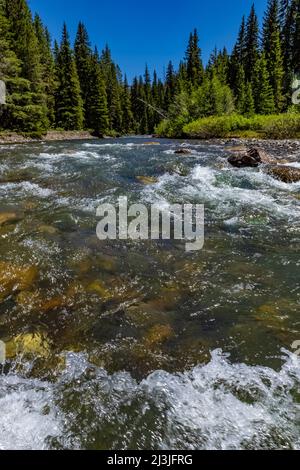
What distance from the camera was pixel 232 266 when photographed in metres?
5.05

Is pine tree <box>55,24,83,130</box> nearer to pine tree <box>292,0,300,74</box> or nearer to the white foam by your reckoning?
pine tree <box>292,0,300,74</box>

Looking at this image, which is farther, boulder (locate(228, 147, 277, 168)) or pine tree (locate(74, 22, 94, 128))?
pine tree (locate(74, 22, 94, 128))

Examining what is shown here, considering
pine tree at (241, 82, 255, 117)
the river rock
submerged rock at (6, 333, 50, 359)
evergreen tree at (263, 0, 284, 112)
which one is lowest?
submerged rock at (6, 333, 50, 359)

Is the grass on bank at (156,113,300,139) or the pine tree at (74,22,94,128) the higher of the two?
the pine tree at (74,22,94,128)

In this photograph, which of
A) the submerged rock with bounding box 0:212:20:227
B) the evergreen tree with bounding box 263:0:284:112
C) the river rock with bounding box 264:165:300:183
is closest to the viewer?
the submerged rock with bounding box 0:212:20:227

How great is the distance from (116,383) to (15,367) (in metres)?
1.06

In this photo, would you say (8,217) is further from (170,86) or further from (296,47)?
(170,86)

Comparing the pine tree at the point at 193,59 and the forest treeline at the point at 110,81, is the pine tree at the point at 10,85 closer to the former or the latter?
the forest treeline at the point at 110,81
